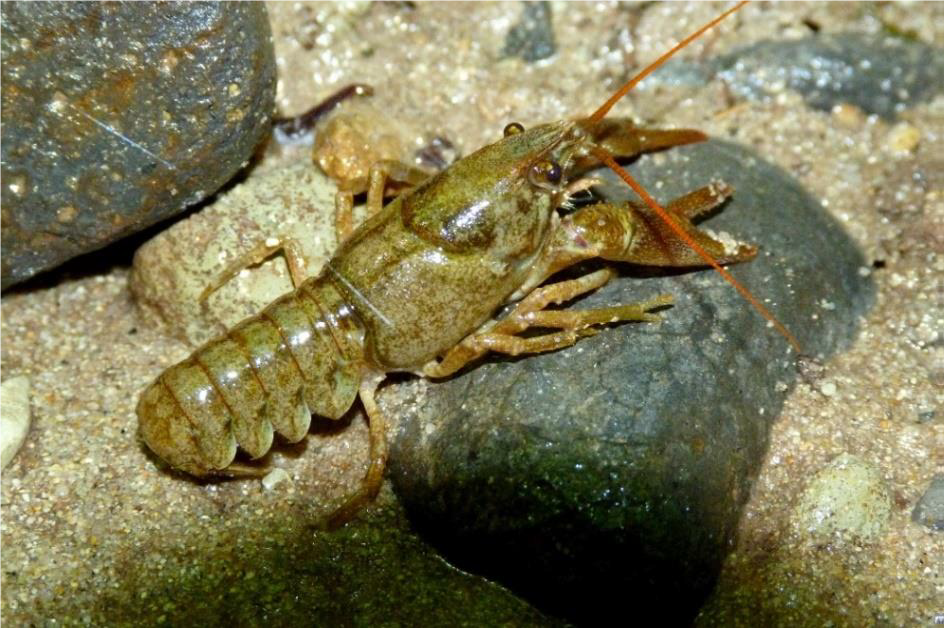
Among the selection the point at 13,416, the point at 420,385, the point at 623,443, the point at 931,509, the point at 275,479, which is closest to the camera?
the point at 623,443

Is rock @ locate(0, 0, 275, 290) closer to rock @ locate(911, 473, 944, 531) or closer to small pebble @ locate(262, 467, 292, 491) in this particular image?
small pebble @ locate(262, 467, 292, 491)

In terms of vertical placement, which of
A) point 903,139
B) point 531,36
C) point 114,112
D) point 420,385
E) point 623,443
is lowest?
point 903,139

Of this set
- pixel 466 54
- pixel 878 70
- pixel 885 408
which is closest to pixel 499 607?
pixel 885 408

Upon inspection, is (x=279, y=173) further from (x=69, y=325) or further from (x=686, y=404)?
(x=686, y=404)

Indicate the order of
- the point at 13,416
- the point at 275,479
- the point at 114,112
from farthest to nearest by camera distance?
1. the point at 275,479
2. the point at 13,416
3. the point at 114,112

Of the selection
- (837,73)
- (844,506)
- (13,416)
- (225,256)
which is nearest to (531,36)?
(837,73)

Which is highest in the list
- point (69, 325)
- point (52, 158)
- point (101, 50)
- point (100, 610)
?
point (101, 50)

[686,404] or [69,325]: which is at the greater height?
[69,325]

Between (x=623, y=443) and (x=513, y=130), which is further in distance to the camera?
(x=513, y=130)

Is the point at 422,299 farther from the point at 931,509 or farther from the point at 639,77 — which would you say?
the point at 931,509
